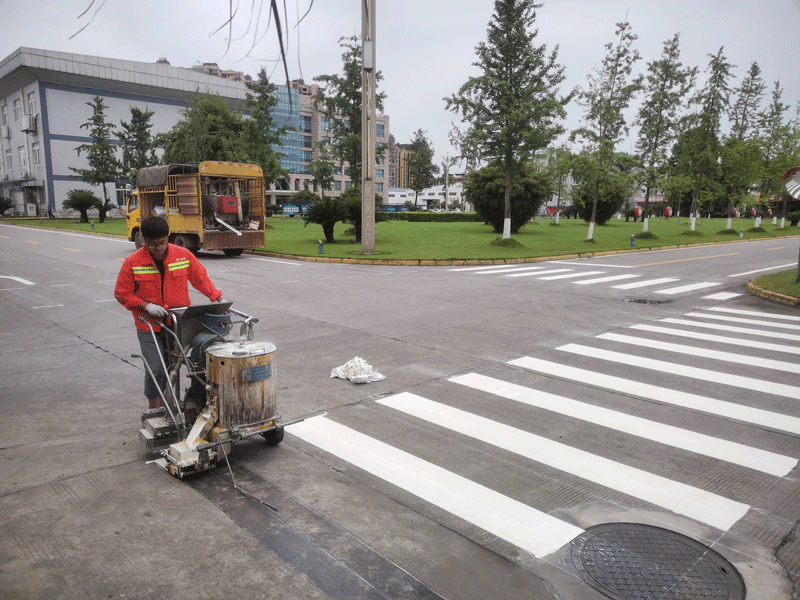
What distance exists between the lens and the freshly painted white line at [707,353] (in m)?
7.11

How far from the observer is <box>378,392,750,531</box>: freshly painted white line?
3.71 m

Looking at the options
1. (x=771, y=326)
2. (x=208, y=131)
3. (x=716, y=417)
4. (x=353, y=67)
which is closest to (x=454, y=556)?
(x=716, y=417)

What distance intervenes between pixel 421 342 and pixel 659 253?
64.2ft

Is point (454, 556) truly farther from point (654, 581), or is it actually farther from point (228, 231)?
point (228, 231)

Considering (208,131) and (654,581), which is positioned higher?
(208,131)

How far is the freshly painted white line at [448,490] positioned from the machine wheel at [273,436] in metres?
0.26

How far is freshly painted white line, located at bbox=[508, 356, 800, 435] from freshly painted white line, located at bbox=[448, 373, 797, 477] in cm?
66

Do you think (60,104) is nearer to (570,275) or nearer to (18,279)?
(18,279)

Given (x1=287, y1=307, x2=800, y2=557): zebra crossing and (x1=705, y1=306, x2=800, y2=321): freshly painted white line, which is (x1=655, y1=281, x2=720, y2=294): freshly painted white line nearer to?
(x1=705, y1=306, x2=800, y2=321): freshly painted white line

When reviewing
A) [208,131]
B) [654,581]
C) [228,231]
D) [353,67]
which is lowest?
[654,581]

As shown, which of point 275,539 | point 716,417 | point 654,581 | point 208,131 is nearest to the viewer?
point 654,581

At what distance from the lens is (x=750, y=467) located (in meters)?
4.31

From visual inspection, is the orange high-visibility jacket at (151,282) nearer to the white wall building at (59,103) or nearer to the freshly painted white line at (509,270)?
the freshly painted white line at (509,270)

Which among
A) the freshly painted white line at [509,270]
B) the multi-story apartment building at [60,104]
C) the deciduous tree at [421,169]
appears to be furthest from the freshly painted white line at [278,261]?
the deciduous tree at [421,169]
